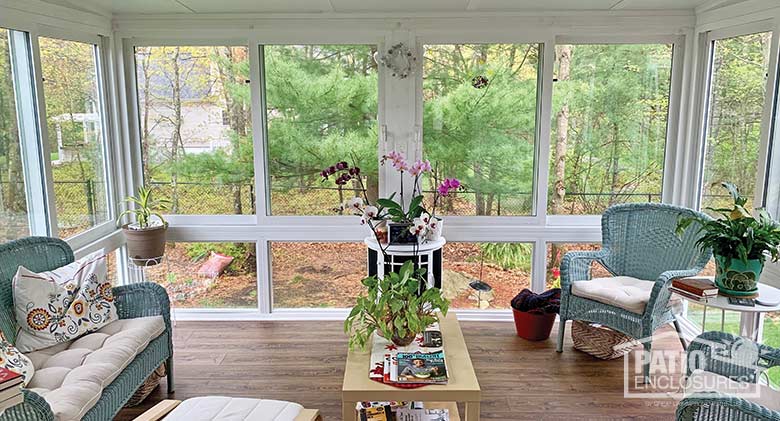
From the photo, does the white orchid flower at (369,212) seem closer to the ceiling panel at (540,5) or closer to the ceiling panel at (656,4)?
the ceiling panel at (540,5)

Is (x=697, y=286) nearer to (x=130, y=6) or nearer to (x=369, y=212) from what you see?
(x=369, y=212)

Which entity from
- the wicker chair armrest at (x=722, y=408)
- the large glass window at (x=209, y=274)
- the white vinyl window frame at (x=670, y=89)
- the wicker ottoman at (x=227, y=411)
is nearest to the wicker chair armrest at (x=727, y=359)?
the wicker chair armrest at (x=722, y=408)

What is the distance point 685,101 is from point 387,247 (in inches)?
91.6

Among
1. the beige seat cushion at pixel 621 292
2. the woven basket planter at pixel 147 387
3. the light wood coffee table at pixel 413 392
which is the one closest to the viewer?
the light wood coffee table at pixel 413 392

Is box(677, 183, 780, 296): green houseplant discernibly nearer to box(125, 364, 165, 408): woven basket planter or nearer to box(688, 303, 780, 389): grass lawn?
box(688, 303, 780, 389): grass lawn

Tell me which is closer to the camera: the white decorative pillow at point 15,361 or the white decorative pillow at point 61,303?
the white decorative pillow at point 15,361

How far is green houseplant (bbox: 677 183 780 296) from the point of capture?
2.76 m

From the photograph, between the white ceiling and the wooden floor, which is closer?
the wooden floor

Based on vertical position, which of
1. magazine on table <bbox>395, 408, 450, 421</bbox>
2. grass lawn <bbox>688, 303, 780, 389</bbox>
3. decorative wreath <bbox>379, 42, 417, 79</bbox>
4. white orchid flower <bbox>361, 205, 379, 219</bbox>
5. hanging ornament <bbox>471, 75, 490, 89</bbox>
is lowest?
magazine on table <bbox>395, 408, 450, 421</bbox>

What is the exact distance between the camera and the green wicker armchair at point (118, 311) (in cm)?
212

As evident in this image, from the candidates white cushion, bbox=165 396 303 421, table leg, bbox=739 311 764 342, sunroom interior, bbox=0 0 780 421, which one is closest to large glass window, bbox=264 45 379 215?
sunroom interior, bbox=0 0 780 421

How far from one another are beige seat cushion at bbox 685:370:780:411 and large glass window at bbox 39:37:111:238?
3541mm

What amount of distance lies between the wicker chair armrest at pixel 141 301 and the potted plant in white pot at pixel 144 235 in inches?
31.1

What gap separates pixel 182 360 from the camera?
12.0ft
